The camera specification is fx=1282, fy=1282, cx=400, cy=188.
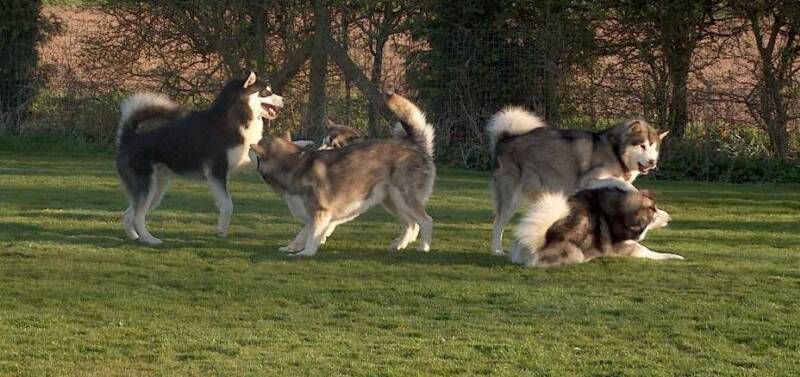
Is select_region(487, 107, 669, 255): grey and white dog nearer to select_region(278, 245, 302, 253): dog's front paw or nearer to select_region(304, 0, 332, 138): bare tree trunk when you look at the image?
select_region(278, 245, 302, 253): dog's front paw

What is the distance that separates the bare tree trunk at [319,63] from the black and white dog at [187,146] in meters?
8.07

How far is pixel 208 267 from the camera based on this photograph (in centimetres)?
983

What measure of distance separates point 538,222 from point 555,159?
4.28 ft

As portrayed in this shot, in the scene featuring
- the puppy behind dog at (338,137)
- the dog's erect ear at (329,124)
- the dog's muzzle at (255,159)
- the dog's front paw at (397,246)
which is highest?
the dog's erect ear at (329,124)

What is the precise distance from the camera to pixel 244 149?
38.0 feet

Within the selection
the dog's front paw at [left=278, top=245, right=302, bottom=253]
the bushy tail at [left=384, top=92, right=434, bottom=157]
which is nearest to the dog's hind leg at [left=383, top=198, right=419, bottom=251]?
the bushy tail at [left=384, top=92, right=434, bottom=157]

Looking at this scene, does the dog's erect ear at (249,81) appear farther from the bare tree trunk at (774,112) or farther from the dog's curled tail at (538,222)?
the bare tree trunk at (774,112)

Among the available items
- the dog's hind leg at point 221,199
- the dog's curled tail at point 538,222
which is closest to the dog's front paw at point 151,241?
the dog's hind leg at point 221,199

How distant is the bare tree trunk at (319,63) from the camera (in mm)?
19969

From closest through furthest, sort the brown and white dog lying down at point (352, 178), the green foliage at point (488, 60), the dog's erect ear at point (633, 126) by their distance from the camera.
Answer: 1. the brown and white dog lying down at point (352, 178)
2. the dog's erect ear at point (633, 126)
3. the green foliage at point (488, 60)

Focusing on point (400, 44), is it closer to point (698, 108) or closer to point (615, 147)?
point (698, 108)

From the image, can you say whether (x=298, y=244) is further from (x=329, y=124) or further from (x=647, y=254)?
(x=329, y=124)

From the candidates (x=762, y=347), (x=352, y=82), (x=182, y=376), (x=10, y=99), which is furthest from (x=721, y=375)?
(x=10, y=99)

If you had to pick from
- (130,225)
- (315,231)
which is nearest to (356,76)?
(130,225)
